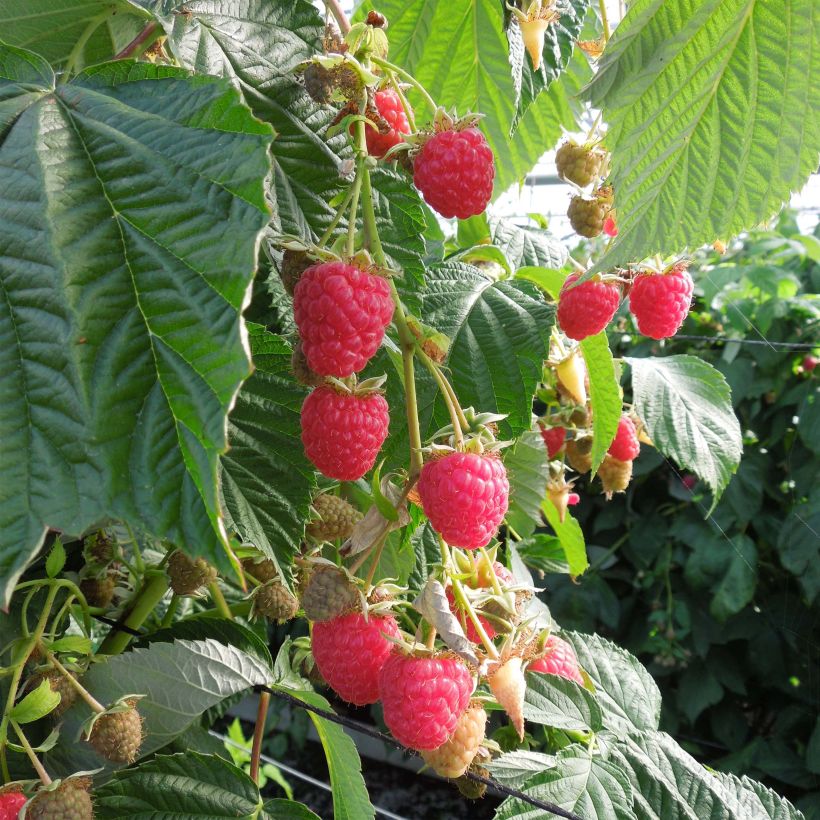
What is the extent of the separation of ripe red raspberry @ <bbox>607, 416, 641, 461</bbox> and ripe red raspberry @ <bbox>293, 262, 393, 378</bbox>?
26.2 inches

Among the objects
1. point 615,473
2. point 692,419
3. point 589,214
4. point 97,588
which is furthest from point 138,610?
point 692,419

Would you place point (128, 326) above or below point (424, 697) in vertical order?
above

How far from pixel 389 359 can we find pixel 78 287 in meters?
0.25

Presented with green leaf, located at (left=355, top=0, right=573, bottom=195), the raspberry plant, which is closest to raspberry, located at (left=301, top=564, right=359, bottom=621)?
the raspberry plant

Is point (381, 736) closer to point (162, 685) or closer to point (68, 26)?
point (162, 685)

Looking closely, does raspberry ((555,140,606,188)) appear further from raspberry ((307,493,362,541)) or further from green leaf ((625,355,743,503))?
green leaf ((625,355,743,503))

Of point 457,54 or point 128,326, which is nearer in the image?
point 128,326

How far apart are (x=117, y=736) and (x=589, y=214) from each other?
50 centimetres

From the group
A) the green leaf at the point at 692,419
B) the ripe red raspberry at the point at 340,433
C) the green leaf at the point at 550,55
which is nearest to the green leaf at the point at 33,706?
the ripe red raspberry at the point at 340,433

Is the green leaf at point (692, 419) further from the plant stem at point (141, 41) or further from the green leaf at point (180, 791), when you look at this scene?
the plant stem at point (141, 41)

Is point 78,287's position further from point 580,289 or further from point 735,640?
point 735,640

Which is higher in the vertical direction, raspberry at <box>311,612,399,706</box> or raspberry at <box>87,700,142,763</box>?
raspberry at <box>311,612,399,706</box>

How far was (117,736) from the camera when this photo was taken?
0.53 meters

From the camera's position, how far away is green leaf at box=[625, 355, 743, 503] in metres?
1.09
